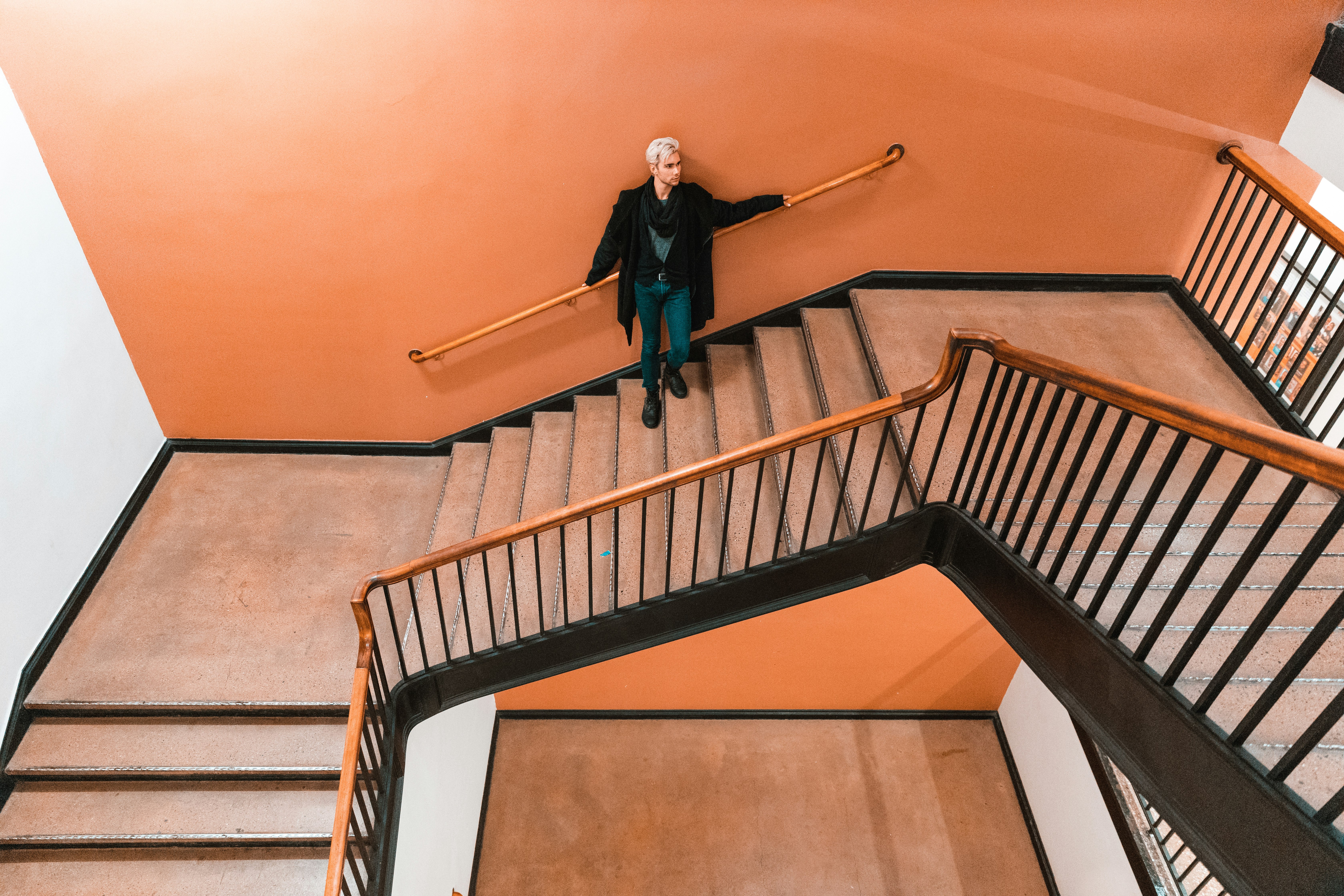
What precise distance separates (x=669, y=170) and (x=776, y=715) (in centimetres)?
412

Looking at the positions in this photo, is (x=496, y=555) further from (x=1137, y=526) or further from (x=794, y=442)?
(x=1137, y=526)

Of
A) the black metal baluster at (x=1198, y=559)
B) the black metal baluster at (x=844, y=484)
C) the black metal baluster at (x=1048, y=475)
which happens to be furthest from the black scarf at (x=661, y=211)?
the black metal baluster at (x=1198, y=559)

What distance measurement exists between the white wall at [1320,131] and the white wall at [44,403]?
20.4 ft

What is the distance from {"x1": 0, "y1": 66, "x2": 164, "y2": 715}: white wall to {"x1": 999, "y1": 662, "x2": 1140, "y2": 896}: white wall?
5410mm

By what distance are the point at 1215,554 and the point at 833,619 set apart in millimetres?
2854

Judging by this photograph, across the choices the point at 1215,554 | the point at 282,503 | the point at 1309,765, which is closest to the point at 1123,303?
the point at 1215,554

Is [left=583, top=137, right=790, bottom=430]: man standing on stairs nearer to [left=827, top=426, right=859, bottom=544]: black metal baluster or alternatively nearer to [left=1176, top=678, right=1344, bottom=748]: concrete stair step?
[left=827, top=426, right=859, bottom=544]: black metal baluster

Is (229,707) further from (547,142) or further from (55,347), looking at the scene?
(547,142)

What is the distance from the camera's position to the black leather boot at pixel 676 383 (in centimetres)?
466

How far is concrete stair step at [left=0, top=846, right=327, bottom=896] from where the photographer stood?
353cm

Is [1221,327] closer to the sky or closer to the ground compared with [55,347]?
closer to the ground

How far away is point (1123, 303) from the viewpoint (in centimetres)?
468

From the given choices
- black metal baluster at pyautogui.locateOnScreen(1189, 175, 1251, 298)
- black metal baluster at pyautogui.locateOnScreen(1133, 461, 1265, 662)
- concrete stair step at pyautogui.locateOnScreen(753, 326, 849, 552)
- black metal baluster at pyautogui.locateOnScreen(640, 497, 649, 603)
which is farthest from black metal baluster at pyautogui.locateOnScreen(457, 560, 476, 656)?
black metal baluster at pyautogui.locateOnScreen(1189, 175, 1251, 298)

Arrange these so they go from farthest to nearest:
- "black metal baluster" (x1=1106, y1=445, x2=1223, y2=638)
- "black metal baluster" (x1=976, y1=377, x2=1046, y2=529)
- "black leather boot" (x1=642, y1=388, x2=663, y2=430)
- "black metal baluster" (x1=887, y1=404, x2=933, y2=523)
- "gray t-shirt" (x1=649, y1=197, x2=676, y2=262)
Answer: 1. "black leather boot" (x1=642, y1=388, x2=663, y2=430)
2. "gray t-shirt" (x1=649, y1=197, x2=676, y2=262)
3. "black metal baluster" (x1=887, y1=404, x2=933, y2=523)
4. "black metal baluster" (x1=976, y1=377, x2=1046, y2=529)
5. "black metal baluster" (x1=1106, y1=445, x2=1223, y2=638)
